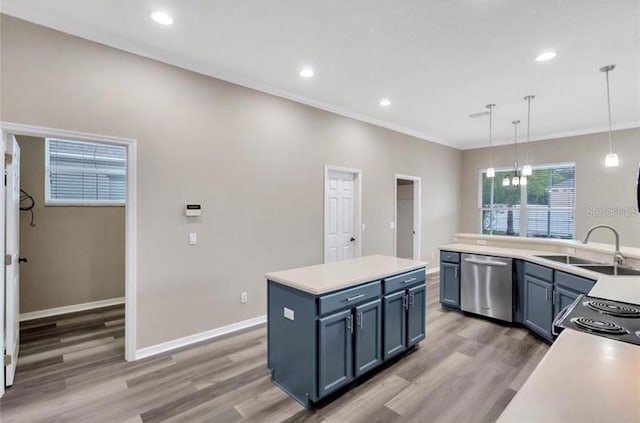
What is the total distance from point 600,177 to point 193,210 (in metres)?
7.10

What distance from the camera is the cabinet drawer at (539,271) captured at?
338 cm

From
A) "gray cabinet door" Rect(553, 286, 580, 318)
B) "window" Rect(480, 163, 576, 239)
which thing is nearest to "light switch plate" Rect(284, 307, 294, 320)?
"gray cabinet door" Rect(553, 286, 580, 318)

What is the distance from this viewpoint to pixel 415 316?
10.4 feet

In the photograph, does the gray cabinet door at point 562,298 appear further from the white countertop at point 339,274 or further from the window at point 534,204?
the window at point 534,204

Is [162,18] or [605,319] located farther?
[162,18]

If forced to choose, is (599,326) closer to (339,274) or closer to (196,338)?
(339,274)

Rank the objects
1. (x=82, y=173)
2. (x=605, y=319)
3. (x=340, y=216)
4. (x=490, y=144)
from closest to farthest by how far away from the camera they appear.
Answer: (x=605, y=319) < (x=82, y=173) < (x=340, y=216) < (x=490, y=144)

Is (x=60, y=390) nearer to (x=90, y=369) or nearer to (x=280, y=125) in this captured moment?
(x=90, y=369)

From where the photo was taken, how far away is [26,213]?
4.05 m

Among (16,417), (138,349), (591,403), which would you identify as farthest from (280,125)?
(591,403)

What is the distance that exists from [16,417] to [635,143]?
346 inches

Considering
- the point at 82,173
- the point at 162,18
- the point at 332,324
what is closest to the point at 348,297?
the point at 332,324

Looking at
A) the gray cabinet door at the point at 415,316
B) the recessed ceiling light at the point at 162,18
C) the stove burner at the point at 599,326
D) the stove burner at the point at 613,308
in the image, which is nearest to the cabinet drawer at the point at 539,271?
the gray cabinet door at the point at 415,316

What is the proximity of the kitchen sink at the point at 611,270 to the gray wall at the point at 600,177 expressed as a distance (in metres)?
3.45
